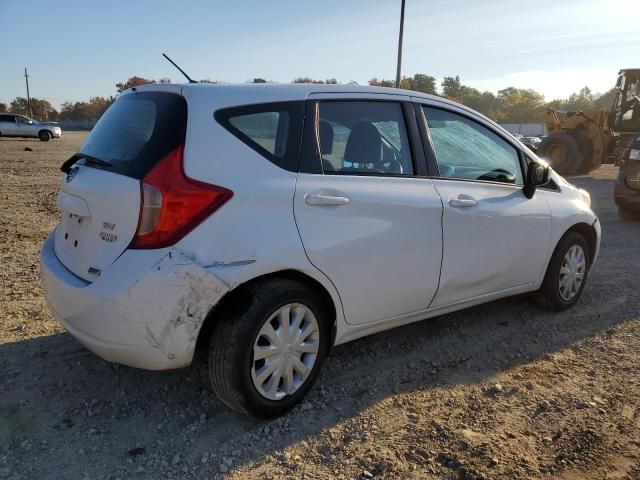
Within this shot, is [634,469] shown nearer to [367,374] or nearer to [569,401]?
[569,401]

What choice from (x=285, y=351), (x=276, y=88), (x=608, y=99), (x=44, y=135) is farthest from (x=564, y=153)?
(x=608, y=99)

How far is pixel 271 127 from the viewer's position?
2.81 meters

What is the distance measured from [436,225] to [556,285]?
1642 mm

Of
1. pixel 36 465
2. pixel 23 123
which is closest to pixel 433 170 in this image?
pixel 36 465

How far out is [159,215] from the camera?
247cm

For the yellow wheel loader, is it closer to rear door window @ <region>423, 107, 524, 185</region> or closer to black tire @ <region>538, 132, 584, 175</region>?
black tire @ <region>538, 132, 584, 175</region>

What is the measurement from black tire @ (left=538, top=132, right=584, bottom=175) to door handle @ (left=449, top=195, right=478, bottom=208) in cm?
1432

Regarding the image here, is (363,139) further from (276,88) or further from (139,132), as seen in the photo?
(139,132)

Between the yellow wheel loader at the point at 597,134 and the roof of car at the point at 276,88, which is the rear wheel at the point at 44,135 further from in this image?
the roof of car at the point at 276,88

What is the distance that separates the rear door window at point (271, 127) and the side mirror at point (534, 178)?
193cm

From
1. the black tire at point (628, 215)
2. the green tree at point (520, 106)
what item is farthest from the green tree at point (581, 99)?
the black tire at point (628, 215)

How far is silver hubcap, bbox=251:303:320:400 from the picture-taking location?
8.96ft

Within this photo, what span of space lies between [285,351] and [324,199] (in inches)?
32.0

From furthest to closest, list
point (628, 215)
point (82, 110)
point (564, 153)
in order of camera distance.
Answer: point (82, 110) < point (564, 153) < point (628, 215)
